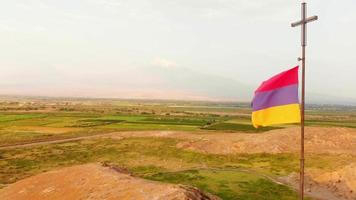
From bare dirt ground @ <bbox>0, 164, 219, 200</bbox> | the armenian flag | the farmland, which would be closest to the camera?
bare dirt ground @ <bbox>0, 164, 219, 200</bbox>

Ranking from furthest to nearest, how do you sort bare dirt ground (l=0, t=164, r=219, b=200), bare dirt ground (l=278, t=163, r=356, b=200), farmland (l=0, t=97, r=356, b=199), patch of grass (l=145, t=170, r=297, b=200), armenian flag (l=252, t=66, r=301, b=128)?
farmland (l=0, t=97, r=356, b=199) → bare dirt ground (l=278, t=163, r=356, b=200) → patch of grass (l=145, t=170, r=297, b=200) → armenian flag (l=252, t=66, r=301, b=128) → bare dirt ground (l=0, t=164, r=219, b=200)

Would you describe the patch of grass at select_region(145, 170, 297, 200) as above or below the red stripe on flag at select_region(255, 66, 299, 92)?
below

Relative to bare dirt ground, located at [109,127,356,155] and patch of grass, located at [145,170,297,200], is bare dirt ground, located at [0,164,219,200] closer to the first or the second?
patch of grass, located at [145,170,297,200]

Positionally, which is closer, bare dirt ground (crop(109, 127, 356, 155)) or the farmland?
the farmland

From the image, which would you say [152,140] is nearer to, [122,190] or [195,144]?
[195,144]

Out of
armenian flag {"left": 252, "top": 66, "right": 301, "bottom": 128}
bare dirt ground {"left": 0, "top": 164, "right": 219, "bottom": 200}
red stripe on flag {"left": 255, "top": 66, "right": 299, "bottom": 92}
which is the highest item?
red stripe on flag {"left": 255, "top": 66, "right": 299, "bottom": 92}

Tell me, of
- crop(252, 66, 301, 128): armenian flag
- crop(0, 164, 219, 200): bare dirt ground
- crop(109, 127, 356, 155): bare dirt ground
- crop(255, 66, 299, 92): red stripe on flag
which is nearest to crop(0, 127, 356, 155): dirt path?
crop(109, 127, 356, 155): bare dirt ground

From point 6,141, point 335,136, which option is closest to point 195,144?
point 335,136

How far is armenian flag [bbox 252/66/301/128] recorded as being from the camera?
52.4 feet

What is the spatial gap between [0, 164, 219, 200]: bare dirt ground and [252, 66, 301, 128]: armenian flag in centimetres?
460

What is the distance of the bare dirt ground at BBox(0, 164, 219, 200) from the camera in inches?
608

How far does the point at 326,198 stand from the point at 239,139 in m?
23.8

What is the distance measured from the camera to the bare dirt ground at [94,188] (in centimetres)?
1545

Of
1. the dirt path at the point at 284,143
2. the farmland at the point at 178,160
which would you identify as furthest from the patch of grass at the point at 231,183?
the dirt path at the point at 284,143
